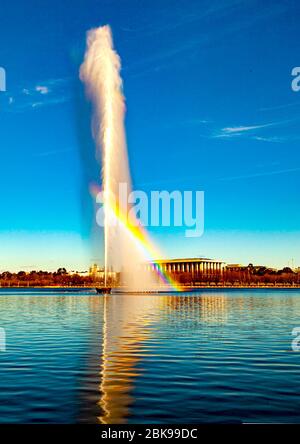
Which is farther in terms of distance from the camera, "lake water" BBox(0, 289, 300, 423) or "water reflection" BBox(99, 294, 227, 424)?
"water reflection" BBox(99, 294, 227, 424)

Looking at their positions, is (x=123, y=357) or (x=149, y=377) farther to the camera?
(x=123, y=357)

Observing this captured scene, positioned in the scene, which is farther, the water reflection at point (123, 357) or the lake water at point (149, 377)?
the water reflection at point (123, 357)

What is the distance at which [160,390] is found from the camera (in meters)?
17.5

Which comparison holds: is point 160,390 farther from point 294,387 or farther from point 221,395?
point 294,387

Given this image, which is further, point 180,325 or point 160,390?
point 180,325
